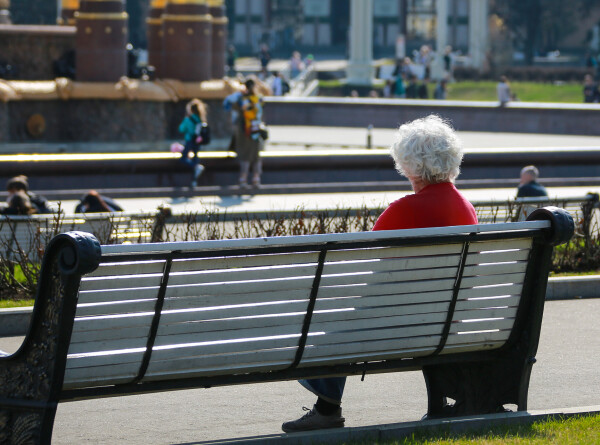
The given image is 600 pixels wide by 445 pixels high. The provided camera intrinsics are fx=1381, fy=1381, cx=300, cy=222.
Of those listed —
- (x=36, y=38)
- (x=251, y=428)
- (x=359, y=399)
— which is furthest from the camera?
(x=36, y=38)

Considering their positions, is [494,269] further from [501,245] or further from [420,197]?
[420,197]

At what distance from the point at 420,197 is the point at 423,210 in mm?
56

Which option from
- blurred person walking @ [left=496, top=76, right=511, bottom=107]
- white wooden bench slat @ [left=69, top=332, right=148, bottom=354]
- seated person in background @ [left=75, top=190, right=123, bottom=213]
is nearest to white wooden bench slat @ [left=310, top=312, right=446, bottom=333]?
white wooden bench slat @ [left=69, top=332, right=148, bottom=354]

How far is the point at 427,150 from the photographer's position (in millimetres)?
5723

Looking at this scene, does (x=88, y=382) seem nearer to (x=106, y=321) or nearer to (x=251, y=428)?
(x=106, y=321)

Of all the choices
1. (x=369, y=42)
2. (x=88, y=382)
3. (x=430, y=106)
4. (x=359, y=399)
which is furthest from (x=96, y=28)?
(x=369, y=42)

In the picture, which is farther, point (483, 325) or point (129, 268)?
point (483, 325)

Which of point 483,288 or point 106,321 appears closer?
point 106,321

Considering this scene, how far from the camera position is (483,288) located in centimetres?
582

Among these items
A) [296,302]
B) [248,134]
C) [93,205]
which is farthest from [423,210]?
[248,134]

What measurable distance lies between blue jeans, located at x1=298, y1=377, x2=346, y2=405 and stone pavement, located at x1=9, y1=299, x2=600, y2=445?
0.38 metres

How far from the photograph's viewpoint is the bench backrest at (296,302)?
5.02 metres

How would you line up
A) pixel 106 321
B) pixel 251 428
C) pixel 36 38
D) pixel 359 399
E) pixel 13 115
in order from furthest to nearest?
pixel 36 38, pixel 13 115, pixel 359 399, pixel 251 428, pixel 106 321

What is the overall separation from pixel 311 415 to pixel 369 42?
50.6 m
